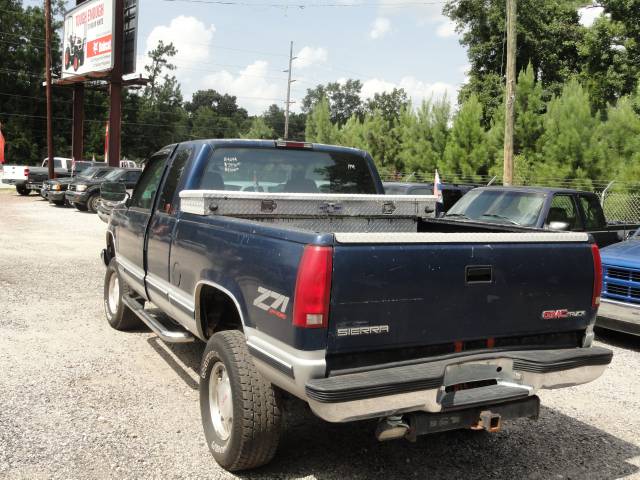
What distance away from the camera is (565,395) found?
5.26 meters

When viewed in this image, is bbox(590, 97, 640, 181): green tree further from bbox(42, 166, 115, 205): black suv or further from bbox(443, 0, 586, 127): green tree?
bbox(42, 166, 115, 205): black suv

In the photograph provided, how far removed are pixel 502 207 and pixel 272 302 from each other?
6.43 meters

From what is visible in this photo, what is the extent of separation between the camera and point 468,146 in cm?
2470

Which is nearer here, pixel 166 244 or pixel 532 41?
pixel 166 244

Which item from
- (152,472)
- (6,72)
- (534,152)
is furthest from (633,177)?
(6,72)

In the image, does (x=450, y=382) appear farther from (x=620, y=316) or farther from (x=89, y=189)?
(x=89, y=189)

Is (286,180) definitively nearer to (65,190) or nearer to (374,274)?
(374,274)

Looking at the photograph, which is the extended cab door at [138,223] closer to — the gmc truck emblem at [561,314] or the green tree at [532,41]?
the gmc truck emblem at [561,314]

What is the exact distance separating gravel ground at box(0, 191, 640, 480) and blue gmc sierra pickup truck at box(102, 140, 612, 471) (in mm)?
489

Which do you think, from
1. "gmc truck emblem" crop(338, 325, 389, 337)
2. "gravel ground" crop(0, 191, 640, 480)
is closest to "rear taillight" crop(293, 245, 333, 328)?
"gmc truck emblem" crop(338, 325, 389, 337)

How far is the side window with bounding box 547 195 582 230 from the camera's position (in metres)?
8.62

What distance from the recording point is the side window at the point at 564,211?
862cm

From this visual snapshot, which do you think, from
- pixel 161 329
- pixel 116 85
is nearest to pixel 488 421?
pixel 161 329

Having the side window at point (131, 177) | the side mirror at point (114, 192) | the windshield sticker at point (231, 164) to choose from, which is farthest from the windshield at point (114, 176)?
the windshield sticker at point (231, 164)
